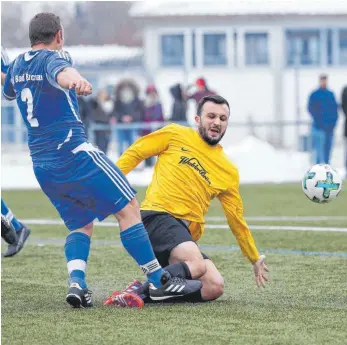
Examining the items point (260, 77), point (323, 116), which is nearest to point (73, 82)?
point (323, 116)

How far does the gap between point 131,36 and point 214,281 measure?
6360cm

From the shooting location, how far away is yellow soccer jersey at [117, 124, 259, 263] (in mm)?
7134

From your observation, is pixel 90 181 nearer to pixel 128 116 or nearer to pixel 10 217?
pixel 10 217

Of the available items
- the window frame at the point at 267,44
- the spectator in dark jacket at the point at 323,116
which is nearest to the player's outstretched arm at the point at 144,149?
the spectator in dark jacket at the point at 323,116

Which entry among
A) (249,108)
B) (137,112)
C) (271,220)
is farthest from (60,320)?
(249,108)

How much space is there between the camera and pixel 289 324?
600 cm

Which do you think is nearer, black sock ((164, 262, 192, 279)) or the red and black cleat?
the red and black cleat

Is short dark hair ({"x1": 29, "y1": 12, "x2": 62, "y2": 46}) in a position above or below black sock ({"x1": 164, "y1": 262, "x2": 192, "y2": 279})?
above

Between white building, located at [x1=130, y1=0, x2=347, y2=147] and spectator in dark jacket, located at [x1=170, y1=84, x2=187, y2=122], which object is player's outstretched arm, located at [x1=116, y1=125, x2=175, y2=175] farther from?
white building, located at [x1=130, y1=0, x2=347, y2=147]

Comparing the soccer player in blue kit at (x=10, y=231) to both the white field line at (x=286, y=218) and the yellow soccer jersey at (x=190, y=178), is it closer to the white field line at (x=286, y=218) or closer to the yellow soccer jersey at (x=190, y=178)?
the yellow soccer jersey at (x=190, y=178)

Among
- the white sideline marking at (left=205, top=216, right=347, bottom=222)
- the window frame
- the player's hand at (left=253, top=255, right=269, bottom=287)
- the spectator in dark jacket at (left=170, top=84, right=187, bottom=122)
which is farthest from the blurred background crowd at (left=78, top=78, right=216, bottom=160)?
the window frame

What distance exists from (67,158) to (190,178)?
0.93 meters

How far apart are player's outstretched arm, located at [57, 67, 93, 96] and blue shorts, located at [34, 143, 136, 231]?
55cm

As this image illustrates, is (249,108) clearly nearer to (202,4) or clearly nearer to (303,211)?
(202,4)
